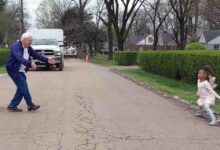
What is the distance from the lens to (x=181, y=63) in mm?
21219

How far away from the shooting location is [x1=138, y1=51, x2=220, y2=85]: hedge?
1721 centimetres

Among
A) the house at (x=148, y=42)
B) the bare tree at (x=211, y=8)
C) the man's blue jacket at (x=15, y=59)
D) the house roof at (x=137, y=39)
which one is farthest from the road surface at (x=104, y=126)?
the house roof at (x=137, y=39)

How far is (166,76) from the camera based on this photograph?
2459 centimetres

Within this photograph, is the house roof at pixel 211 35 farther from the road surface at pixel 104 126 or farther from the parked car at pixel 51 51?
the road surface at pixel 104 126

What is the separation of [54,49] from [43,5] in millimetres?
94626

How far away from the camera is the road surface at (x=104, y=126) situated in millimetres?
7797

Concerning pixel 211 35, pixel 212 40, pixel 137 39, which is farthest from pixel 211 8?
pixel 137 39

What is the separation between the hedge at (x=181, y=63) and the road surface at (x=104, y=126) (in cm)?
381

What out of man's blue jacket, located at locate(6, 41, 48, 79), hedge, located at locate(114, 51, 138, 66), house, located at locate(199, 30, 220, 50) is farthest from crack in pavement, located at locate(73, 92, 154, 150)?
house, located at locate(199, 30, 220, 50)

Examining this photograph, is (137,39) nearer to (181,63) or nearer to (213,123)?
(181,63)

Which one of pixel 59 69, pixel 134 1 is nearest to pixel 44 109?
pixel 59 69

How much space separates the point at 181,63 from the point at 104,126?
12.3 metres

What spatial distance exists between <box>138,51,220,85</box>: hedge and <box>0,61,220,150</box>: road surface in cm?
381

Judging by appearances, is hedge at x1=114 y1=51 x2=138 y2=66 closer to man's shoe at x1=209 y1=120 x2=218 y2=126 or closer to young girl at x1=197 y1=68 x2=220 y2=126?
young girl at x1=197 y1=68 x2=220 y2=126
